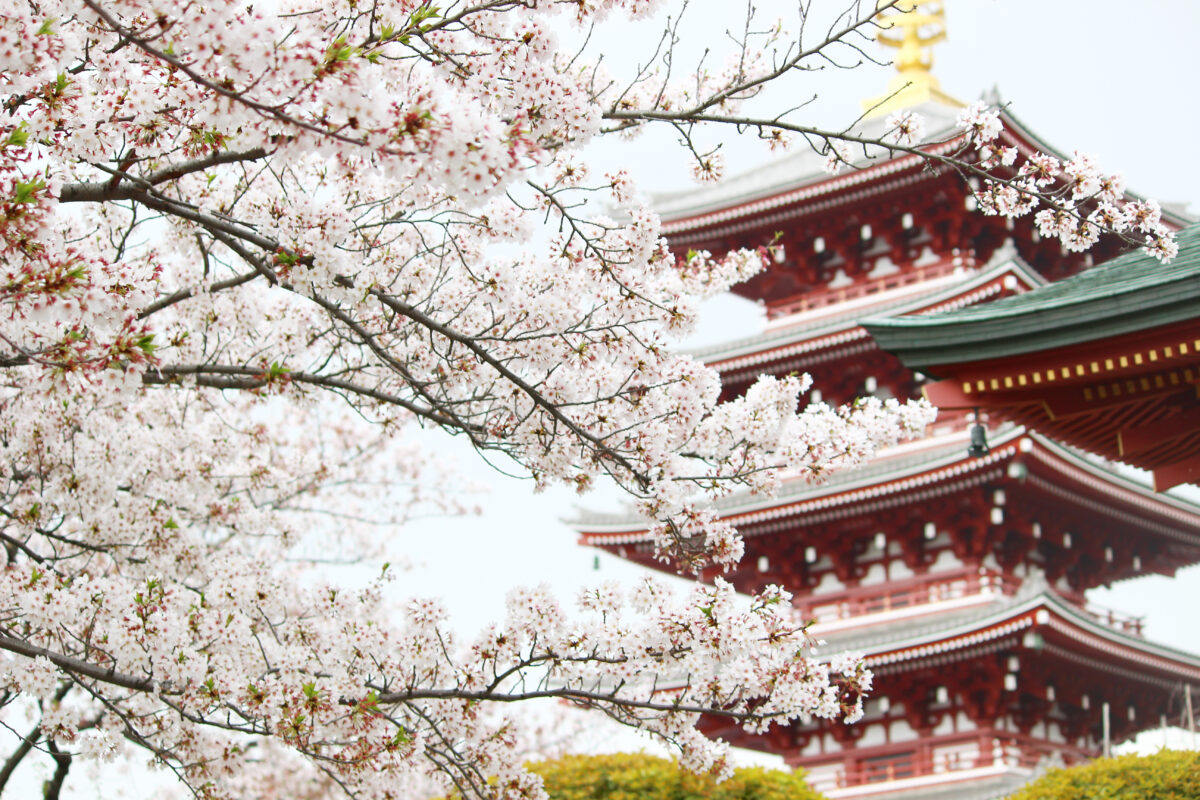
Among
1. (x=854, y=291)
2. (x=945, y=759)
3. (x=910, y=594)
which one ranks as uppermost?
(x=854, y=291)

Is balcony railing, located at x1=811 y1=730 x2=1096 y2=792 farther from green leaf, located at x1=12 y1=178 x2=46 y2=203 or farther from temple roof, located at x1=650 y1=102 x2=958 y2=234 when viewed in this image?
green leaf, located at x1=12 y1=178 x2=46 y2=203

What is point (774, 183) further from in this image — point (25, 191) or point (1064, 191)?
point (25, 191)

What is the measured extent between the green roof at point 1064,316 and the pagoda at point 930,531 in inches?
268

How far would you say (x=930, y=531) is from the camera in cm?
1738

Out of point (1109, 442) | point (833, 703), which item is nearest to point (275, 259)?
point (833, 703)

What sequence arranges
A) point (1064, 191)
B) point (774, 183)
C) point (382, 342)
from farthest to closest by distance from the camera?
point (774, 183) → point (382, 342) → point (1064, 191)

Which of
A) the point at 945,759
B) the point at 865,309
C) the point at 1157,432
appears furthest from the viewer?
the point at 865,309

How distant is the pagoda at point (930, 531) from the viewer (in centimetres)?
1656

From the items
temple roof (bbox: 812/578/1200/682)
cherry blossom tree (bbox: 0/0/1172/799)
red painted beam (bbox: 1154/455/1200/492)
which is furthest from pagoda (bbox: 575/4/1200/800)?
cherry blossom tree (bbox: 0/0/1172/799)

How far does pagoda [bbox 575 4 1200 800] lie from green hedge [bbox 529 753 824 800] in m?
3.84

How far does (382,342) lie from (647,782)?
296 inches

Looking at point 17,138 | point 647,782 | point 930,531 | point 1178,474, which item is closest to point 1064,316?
point 1178,474

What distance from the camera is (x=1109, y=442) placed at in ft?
33.0

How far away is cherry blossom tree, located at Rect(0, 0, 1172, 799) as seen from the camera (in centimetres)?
405
